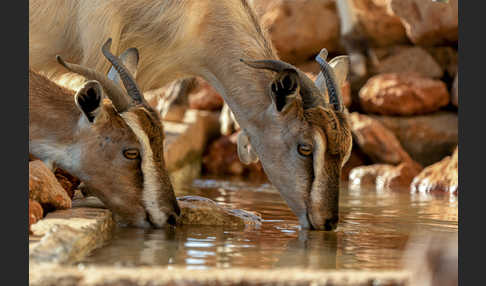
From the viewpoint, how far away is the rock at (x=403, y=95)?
17.1 meters

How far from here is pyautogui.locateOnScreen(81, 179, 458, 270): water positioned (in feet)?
14.7

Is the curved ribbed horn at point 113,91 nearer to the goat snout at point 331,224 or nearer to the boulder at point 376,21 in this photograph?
the goat snout at point 331,224

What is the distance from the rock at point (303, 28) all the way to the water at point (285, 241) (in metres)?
10.8

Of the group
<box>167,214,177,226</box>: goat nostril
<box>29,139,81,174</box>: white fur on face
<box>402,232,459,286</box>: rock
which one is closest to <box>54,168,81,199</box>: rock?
<box>29,139,81,174</box>: white fur on face

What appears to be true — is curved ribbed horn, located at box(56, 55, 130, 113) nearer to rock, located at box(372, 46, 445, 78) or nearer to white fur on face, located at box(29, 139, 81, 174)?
white fur on face, located at box(29, 139, 81, 174)

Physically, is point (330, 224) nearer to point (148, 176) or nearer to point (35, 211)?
point (148, 176)

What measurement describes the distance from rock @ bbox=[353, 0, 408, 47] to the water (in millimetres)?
10203

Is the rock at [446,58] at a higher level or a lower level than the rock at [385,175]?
higher

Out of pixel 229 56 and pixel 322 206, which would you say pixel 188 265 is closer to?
pixel 322 206

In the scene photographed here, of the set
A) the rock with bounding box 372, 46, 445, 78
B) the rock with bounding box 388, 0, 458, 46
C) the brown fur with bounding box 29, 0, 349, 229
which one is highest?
the rock with bounding box 388, 0, 458, 46

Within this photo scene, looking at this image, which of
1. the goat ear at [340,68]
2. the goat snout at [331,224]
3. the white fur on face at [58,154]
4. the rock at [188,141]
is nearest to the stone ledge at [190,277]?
the white fur on face at [58,154]

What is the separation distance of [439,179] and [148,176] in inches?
313

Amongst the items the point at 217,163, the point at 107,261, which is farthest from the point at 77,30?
the point at 217,163

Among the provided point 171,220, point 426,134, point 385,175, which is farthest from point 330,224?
point 426,134
